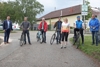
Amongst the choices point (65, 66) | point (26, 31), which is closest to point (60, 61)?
point (65, 66)

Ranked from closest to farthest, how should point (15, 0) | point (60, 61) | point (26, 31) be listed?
point (60, 61) → point (26, 31) → point (15, 0)

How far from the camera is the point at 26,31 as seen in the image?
1630 cm

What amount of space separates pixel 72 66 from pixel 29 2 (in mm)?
76423

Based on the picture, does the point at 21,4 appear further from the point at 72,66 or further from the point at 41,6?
the point at 72,66

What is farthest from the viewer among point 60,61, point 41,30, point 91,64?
point 41,30

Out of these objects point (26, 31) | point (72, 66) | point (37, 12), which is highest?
point (37, 12)

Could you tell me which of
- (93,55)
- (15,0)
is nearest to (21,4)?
(15,0)

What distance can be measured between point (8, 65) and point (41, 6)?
7719 cm

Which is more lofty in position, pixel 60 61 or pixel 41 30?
pixel 41 30

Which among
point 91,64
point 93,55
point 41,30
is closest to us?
point 91,64

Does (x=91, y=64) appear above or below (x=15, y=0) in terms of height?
below

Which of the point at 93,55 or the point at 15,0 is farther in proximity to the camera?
the point at 15,0

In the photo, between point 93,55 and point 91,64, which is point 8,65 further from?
point 93,55

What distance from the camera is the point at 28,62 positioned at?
9.34m
